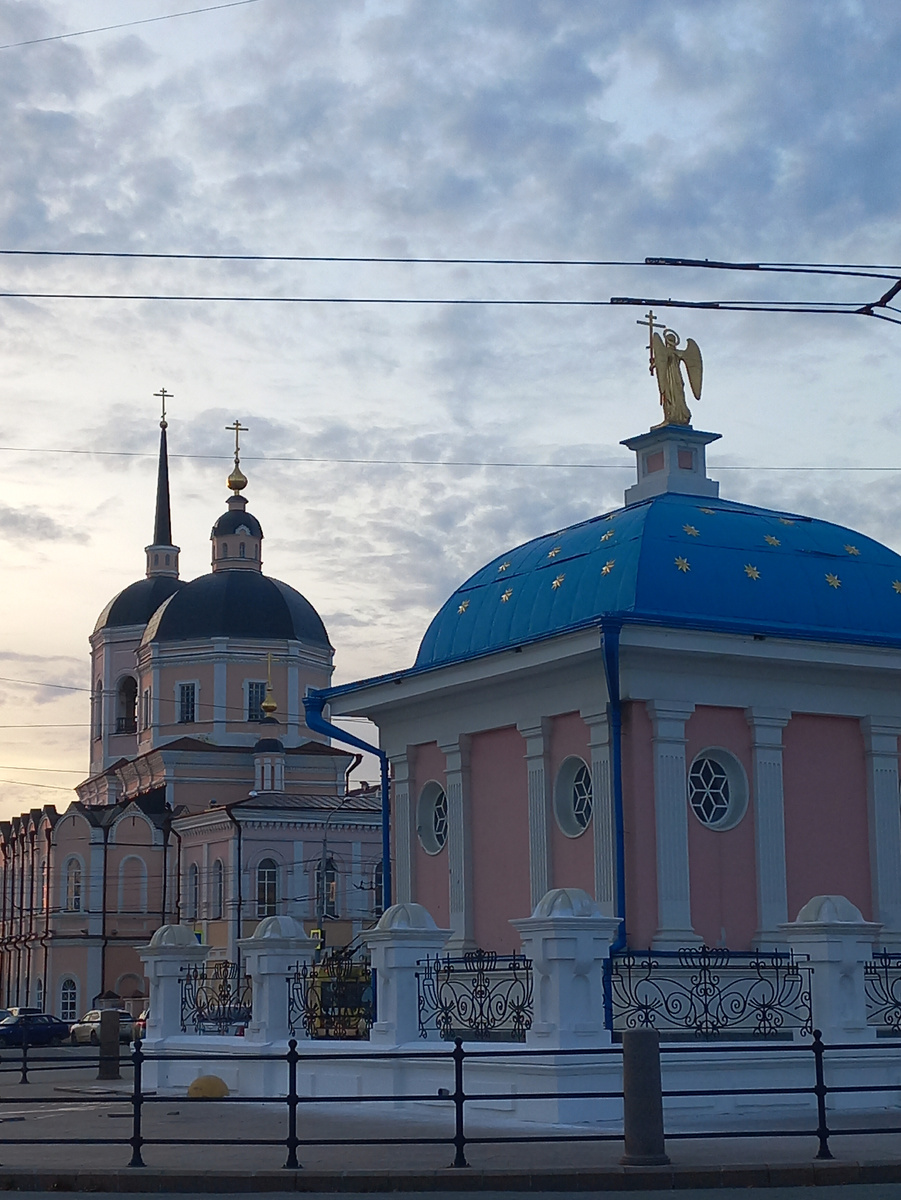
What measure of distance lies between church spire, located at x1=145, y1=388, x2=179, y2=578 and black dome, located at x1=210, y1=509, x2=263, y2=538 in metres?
7.46

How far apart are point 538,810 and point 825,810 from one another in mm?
3466

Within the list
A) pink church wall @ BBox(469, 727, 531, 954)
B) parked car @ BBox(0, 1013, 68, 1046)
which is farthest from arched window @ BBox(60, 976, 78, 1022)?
pink church wall @ BBox(469, 727, 531, 954)

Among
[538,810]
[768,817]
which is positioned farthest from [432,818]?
[768,817]

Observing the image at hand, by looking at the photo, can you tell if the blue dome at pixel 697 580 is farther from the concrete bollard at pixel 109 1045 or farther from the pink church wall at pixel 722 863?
the concrete bollard at pixel 109 1045

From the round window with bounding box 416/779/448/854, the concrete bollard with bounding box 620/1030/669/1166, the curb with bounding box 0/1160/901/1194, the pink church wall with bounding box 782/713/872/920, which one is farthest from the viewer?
the round window with bounding box 416/779/448/854

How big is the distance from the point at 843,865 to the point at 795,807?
3.32ft

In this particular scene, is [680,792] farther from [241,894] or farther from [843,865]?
[241,894]

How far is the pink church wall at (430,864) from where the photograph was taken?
23.1 metres

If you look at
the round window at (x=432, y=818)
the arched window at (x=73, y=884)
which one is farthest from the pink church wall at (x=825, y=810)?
the arched window at (x=73, y=884)

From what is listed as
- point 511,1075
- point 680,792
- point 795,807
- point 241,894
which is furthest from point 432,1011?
point 241,894

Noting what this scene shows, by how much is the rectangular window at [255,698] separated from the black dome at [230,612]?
1855 mm

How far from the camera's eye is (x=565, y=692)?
20.8m

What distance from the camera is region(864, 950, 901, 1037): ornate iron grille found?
18428 millimetres

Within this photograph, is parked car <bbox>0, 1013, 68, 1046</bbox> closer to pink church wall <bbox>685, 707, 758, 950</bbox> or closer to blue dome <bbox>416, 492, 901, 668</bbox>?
blue dome <bbox>416, 492, 901, 668</bbox>
